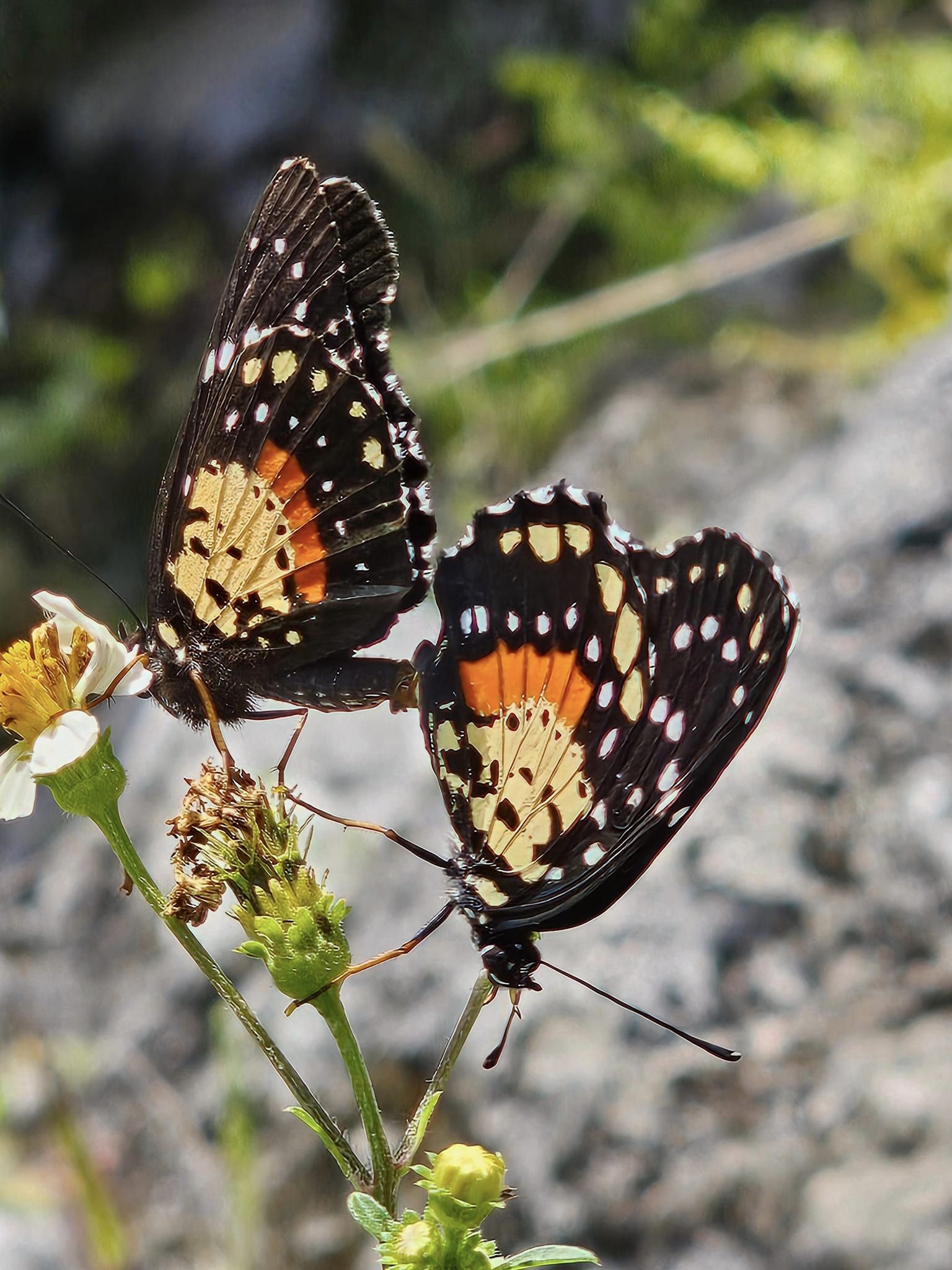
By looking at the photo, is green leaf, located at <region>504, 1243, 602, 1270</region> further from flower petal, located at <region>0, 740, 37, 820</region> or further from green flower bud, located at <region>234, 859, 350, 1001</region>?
flower petal, located at <region>0, 740, 37, 820</region>

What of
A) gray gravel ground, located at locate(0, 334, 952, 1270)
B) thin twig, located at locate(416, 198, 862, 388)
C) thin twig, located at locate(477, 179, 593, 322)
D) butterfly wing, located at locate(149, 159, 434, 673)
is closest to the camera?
butterfly wing, located at locate(149, 159, 434, 673)

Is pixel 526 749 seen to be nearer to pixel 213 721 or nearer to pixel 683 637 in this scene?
pixel 683 637

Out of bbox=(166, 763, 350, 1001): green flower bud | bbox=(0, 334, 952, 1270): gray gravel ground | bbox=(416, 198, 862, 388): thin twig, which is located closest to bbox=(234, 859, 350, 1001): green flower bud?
bbox=(166, 763, 350, 1001): green flower bud

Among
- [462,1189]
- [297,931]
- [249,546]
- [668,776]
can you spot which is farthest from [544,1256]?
[249,546]

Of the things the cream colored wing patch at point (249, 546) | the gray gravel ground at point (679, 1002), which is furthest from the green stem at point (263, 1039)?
the gray gravel ground at point (679, 1002)

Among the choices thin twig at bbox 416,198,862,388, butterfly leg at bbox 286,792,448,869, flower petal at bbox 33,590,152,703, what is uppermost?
thin twig at bbox 416,198,862,388

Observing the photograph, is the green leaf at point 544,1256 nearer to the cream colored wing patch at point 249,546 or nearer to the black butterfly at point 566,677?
the black butterfly at point 566,677
